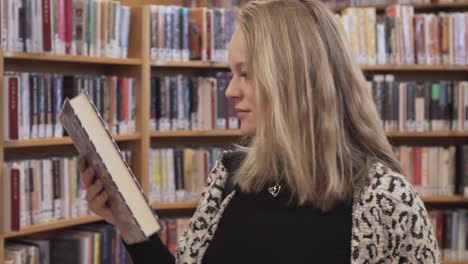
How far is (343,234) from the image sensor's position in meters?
1.41

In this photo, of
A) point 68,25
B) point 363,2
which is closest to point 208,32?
point 68,25

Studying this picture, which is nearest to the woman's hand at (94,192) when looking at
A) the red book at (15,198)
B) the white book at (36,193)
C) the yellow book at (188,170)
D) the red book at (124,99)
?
the red book at (15,198)

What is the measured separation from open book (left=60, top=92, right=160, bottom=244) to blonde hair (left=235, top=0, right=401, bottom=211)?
10.9 inches

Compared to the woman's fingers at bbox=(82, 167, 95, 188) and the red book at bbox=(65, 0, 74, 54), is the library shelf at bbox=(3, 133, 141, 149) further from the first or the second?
the woman's fingers at bbox=(82, 167, 95, 188)

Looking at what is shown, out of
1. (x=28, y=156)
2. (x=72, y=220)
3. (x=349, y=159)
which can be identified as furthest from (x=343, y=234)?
Answer: (x=28, y=156)

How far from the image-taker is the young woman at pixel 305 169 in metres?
1.40

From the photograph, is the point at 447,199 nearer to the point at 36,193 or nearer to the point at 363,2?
the point at 363,2

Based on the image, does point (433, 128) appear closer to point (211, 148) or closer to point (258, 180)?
point (211, 148)

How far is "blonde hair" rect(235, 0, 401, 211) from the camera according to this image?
4.73ft

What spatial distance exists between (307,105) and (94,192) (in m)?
0.49

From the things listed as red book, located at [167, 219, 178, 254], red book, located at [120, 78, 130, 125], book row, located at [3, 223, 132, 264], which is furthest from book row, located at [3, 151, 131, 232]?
red book, located at [167, 219, 178, 254]

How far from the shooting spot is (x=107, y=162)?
136cm

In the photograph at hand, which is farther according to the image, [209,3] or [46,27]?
[209,3]

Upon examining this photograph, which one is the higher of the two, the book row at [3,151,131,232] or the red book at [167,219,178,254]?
the book row at [3,151,131,232]
